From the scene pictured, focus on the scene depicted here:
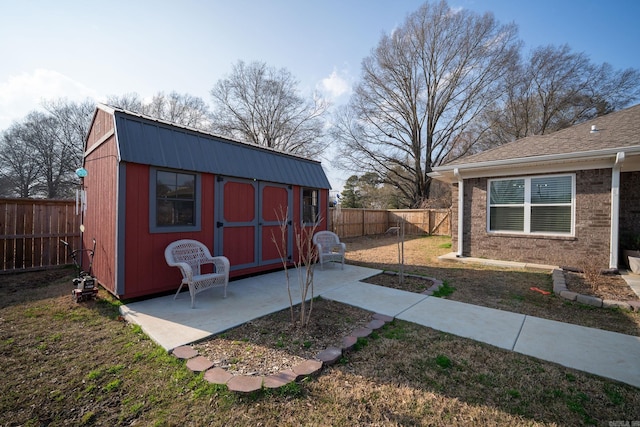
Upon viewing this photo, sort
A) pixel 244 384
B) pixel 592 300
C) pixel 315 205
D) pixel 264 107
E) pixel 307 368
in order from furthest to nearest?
pixel 264 107
pixel 315 205
pixel 592 300
pixel 307 368
pixel 244 384

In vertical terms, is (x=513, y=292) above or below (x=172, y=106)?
below

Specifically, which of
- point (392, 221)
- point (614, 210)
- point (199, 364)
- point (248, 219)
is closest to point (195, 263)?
point (248, 219)

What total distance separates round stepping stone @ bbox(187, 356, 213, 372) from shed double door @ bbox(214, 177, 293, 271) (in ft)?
8.91

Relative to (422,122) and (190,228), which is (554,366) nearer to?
(190,228)

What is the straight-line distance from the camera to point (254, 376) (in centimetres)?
222

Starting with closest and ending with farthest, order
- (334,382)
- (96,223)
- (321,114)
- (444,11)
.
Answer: (334,382) → (96,223) → (444,11) → (321,114)

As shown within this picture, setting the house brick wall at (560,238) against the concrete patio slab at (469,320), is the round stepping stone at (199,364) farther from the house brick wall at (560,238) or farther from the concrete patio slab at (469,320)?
the house brick wall at (560,238)

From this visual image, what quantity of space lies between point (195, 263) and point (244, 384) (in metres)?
2.88

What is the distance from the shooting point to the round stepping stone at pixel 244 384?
2025mm

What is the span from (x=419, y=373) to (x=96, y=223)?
5715mm

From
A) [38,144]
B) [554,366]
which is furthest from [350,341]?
[38,144]

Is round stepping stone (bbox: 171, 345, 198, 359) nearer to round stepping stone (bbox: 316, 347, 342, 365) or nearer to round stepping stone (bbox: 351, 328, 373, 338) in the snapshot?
round stepping stone (bbox: 316, 347, 342, 365)

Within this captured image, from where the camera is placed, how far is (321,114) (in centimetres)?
2116

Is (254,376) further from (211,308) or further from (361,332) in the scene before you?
(211,308)
